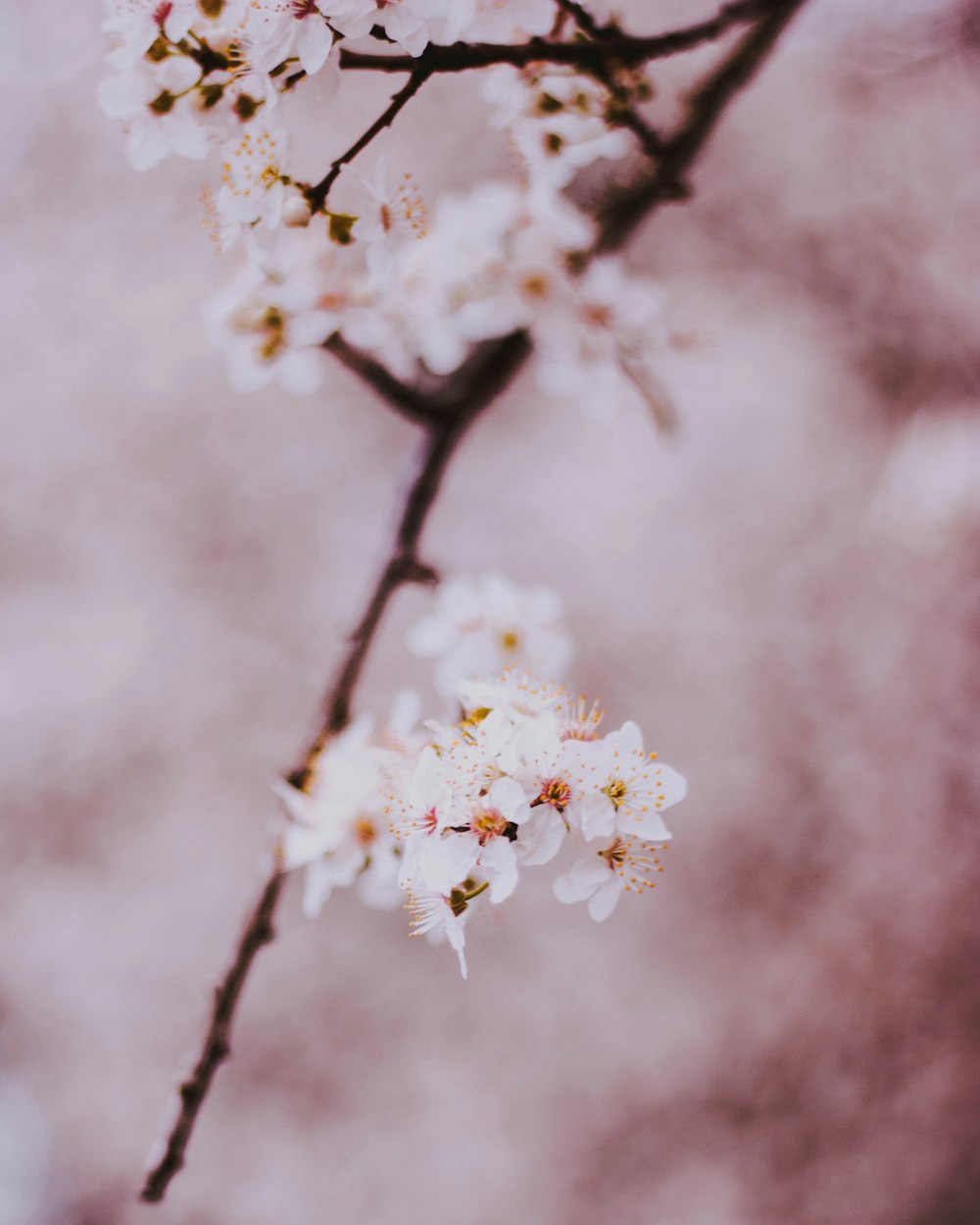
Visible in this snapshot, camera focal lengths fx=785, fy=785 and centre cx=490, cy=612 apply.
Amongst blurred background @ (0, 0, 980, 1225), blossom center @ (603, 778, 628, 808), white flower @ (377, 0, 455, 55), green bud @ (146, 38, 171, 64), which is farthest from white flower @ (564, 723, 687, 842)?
blurred background @ (0, 0, 980, 1225)

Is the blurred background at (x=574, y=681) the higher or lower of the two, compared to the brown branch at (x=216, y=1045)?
higher

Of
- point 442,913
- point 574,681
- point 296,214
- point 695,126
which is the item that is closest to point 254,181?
point 296,214

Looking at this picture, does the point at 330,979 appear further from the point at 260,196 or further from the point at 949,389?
the point at 949,389

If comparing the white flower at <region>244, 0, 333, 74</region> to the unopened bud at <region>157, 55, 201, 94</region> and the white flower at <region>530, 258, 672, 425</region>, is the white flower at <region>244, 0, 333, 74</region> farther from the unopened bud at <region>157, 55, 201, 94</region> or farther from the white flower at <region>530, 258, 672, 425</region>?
the white flower at <region>530, 258, 672, 425</region>

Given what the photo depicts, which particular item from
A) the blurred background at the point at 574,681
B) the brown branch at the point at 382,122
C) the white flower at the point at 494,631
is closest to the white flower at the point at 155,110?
the brown branch at the point at 382,122

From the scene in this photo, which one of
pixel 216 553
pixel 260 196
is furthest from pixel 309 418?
pixel 260 196

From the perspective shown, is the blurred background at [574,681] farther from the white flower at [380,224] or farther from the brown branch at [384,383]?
the white flower at [380,224]

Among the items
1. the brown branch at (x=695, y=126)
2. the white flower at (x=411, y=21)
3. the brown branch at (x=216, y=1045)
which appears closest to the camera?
the white flower at (x=411, y=21)
